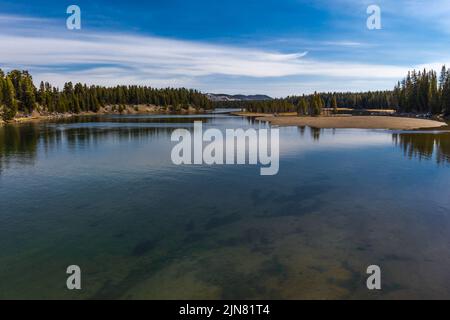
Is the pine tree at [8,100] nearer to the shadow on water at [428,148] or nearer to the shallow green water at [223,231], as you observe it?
the shallow green water at [223,231]

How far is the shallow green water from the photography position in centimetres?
1562

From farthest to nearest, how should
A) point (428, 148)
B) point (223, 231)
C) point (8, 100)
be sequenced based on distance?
1. point (8, 100)
2. point (428, 148)
3. point (223, 231)

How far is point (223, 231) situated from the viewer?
72.0ft

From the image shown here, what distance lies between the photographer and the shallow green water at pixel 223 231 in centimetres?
1562

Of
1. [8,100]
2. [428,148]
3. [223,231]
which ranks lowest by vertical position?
[223,231]

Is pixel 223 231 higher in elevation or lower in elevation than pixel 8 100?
lower

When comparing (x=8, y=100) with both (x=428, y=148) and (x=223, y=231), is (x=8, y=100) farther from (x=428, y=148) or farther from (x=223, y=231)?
(x=428, y=148)

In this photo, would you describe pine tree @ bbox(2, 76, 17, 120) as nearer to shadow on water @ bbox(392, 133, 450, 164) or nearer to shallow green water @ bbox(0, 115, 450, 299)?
shallow green water @ bbox(0, 115, 450, 299)

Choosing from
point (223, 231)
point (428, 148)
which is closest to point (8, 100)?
point (223, 231)

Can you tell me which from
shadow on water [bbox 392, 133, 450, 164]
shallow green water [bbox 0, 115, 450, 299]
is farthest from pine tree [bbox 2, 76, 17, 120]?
shadow on water [bbox 392, 133, 450, 164]

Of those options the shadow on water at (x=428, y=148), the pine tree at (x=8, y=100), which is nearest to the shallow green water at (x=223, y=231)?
the shadow on water at (x=428, y=148)

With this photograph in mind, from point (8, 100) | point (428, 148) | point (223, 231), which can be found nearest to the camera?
point (223, 231)

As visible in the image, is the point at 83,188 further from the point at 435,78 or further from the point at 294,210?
the point at 435,78

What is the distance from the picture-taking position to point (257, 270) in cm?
1686
